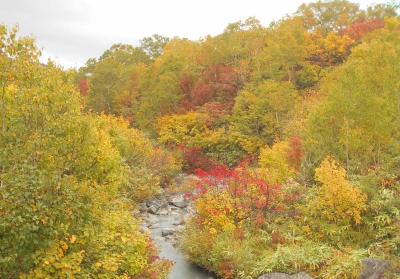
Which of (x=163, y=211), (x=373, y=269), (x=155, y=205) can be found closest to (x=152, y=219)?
(x=163, y=211)

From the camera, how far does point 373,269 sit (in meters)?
15.6

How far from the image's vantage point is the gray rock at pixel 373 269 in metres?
15.3

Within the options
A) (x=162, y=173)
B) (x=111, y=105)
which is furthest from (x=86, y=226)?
(x=111, y=105)

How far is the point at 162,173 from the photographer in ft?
129

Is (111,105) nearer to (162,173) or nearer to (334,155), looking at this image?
(162,173)

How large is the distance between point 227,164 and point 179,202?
1204 centimetres

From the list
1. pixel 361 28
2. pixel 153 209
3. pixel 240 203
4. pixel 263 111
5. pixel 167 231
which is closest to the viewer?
pixel 240 203

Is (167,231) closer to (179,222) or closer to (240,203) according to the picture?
(179,222)

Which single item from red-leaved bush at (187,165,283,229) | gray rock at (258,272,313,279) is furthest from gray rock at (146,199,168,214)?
gray rock at (258,272,313,279)

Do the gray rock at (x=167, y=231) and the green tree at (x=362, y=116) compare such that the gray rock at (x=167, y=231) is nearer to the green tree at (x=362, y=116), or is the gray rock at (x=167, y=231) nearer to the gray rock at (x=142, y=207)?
the gray rock at (x=142, y=207)

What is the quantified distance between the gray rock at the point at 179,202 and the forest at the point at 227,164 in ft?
1.64

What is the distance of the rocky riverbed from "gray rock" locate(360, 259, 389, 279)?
673cm

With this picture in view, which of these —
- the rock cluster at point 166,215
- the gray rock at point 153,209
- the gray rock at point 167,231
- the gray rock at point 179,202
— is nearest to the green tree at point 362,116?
the gray rock at point 167,231

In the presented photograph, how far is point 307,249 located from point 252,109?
26.4 meters
